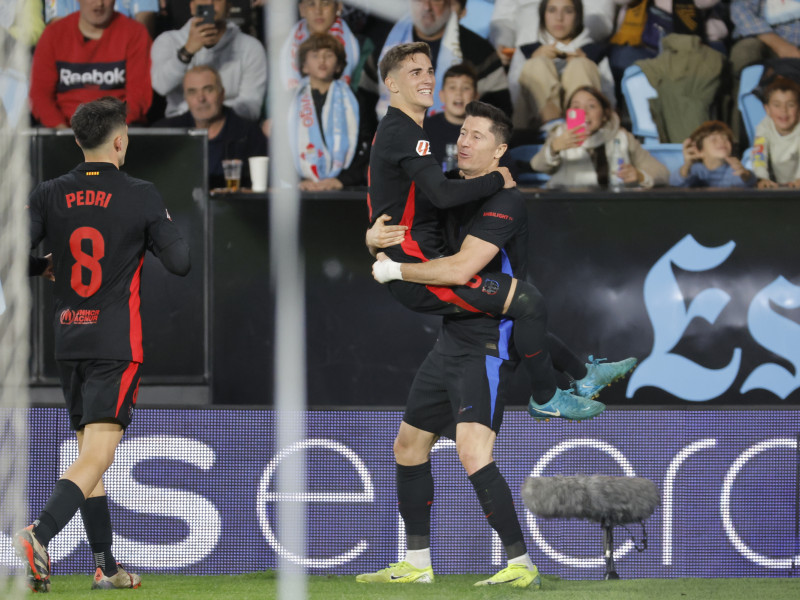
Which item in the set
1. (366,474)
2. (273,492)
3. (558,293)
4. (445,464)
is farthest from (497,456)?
(558,293)

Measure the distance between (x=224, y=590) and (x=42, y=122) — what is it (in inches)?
174

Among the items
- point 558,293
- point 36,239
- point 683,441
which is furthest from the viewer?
point 558,293

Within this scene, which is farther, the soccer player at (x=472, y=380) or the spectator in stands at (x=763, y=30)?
the spectator in stands at (x=763, y=30)

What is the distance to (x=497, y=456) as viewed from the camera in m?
5.31

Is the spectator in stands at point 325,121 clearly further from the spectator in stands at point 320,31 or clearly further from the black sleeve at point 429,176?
the black sleeve at point 429,176

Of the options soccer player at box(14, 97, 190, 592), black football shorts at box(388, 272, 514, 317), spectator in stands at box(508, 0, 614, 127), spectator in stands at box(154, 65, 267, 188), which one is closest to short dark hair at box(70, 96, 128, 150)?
soccer player at box(14, 97, 190, 592)

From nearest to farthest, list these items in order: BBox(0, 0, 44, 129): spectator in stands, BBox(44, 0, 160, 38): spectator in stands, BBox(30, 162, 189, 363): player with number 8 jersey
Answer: BBox(30, 162, 189, 363): player with number 8 jersey < BBox(0, 0, 44, 129): spectator in stands < BBox(44, 0, 160, 38): spectator in stands

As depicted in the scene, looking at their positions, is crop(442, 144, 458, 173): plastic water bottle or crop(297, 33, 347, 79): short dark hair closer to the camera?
crop(442, 144, 458, 173): plastic water bottle

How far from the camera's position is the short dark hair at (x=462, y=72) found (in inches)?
296

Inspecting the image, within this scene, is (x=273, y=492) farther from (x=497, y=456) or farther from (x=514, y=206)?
(x=514, y=206)

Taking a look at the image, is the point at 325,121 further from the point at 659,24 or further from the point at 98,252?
the point at 98,252

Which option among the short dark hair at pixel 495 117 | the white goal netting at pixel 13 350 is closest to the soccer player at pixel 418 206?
the short dark hair at pixel 495 117

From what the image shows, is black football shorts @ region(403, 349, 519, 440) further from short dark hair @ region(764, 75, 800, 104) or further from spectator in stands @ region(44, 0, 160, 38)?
spectator in stands @ region(44, 0, 160, 38)

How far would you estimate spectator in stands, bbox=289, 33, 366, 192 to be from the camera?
770cm
